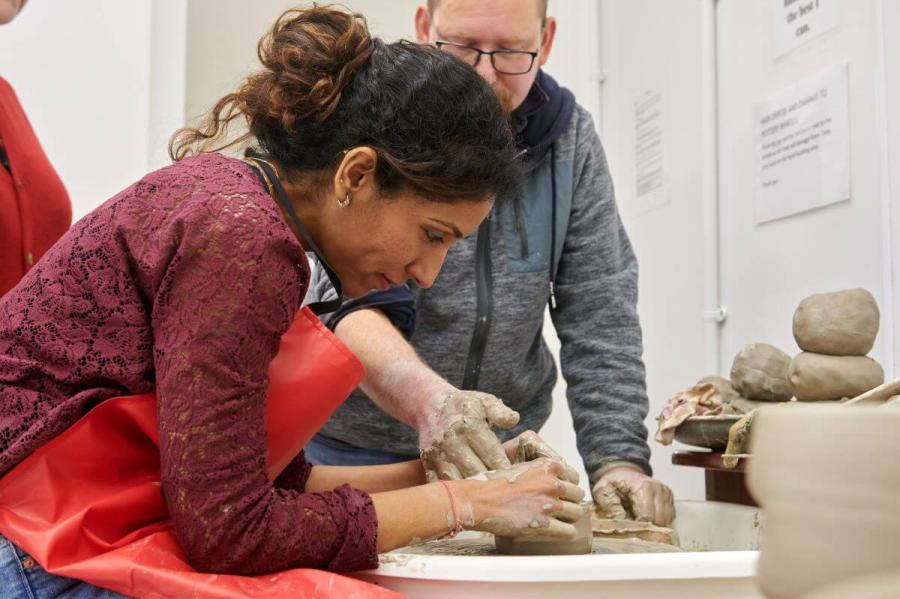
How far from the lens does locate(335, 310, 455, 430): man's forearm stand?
4.50 ft

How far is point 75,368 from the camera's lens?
957 mm

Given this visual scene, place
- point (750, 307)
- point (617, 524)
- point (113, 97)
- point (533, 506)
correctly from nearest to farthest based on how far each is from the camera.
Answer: point (533, 506), point (617, 524), point (750, 307), point (113, 97)

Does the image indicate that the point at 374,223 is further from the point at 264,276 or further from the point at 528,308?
the point at 528,308

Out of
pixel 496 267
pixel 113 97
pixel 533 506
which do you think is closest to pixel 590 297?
pixel 496 267

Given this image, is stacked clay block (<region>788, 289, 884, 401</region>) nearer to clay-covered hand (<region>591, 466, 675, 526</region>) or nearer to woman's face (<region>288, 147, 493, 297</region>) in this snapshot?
clay-covered hand (<region>591, 466, 675, 526</region>)

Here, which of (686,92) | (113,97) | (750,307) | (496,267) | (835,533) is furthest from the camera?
(113,97)

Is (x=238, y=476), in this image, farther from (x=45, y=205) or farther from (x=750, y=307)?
(x=750, y=307)

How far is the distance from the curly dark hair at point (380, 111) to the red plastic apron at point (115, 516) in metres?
0.27

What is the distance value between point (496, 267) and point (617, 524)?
50 centimetres

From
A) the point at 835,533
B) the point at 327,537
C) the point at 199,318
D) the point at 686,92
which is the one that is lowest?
the point at 327,537

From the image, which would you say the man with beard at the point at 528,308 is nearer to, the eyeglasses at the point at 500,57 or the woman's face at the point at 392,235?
the eyeglasses at the point at 500,57

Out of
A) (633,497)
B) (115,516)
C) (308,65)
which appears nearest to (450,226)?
(308,65)

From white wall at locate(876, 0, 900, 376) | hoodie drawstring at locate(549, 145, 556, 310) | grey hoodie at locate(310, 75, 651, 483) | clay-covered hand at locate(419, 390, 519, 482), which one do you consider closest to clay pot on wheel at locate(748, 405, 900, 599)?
clay-covered hand at locate(419, 390, 519, 482)

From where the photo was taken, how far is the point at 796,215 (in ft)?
6.98
